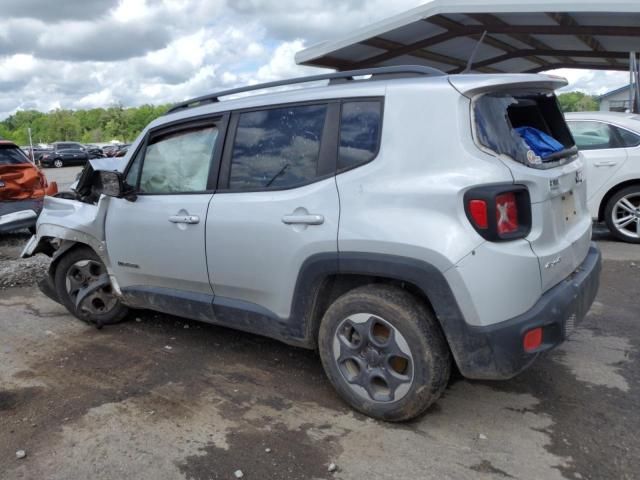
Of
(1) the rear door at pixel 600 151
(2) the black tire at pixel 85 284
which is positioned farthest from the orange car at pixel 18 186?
(1) the rear door at pixel 600 151

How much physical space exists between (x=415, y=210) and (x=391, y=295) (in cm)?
48

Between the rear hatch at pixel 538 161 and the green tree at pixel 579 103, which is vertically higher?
the green tree at pixel 579 103

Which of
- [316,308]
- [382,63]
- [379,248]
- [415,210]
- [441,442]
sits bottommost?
[441,442]

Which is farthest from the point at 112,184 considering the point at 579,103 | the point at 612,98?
the point at 579,103

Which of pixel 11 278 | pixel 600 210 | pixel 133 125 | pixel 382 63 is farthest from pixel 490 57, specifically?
pixel 133 125

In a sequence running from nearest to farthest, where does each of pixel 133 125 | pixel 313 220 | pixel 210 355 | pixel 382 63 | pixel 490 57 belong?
pixel 313 220, pixel 210 355, pixel 382 63, pixel 490 57, pixel 133 125

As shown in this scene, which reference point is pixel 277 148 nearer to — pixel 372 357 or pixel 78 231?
pixel 372 357

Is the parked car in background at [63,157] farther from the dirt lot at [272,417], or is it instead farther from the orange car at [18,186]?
the dirt lot at [272,417]

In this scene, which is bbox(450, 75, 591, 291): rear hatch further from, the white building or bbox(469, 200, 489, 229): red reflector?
the white building

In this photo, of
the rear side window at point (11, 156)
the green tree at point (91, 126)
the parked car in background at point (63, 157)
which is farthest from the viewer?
the green tree at point (91, 126)

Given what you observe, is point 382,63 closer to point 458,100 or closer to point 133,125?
point 458,100

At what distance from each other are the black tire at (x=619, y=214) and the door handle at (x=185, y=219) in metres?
5.80

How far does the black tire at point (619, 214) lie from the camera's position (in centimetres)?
718

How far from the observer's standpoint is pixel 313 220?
3.14m
